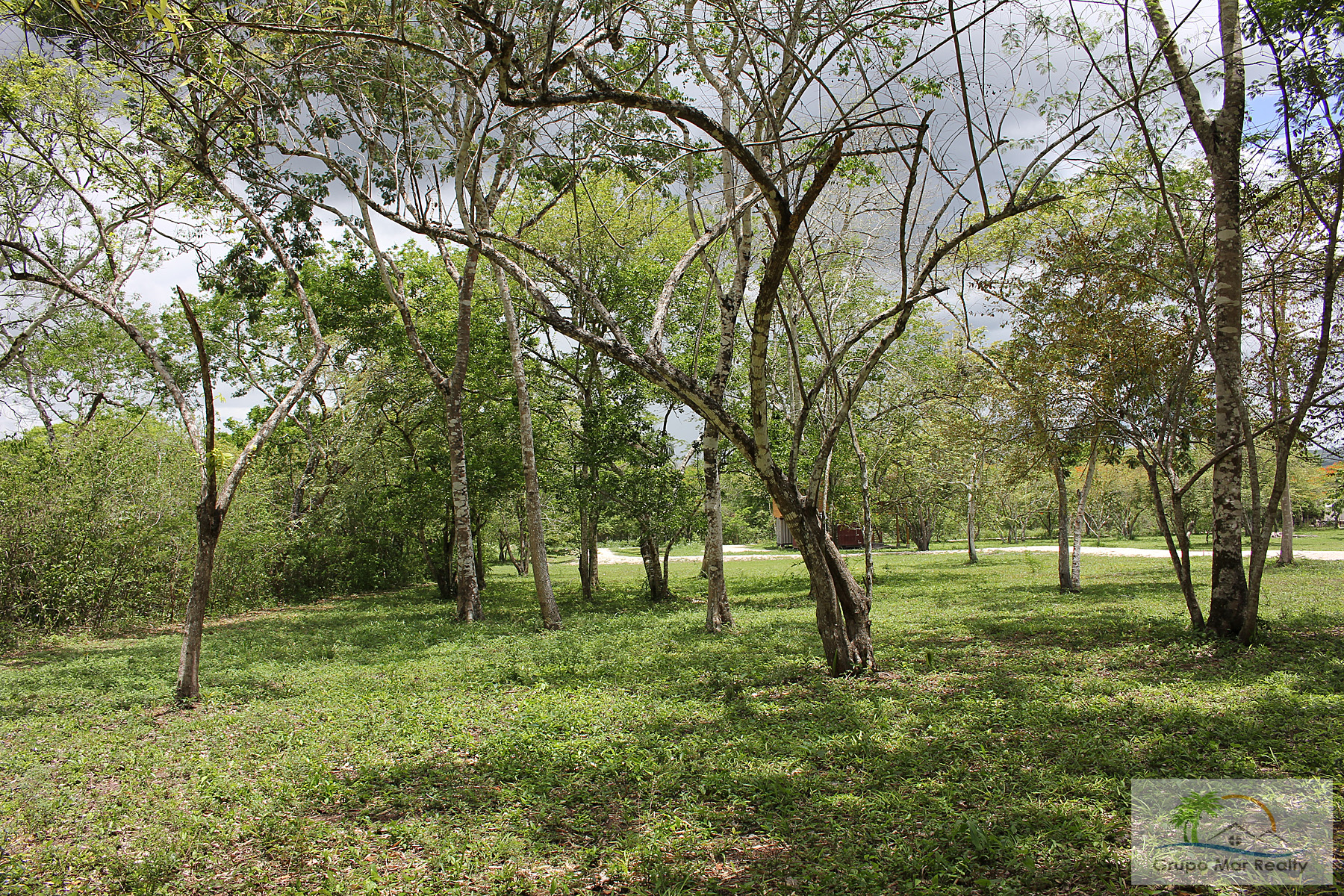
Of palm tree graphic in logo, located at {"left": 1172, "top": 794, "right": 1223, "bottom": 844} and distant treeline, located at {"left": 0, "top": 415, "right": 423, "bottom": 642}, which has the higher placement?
distant treeline, located at {"left": 0, "top": 415, "right": 423, "bottom": 642}

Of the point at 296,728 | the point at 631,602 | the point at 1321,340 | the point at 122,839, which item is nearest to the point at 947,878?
the point at 122,839

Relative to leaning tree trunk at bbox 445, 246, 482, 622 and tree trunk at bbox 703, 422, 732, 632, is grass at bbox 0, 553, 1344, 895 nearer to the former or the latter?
tree trunk at bbox 703, 422, 732, 632

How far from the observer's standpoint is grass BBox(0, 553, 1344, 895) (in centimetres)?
357

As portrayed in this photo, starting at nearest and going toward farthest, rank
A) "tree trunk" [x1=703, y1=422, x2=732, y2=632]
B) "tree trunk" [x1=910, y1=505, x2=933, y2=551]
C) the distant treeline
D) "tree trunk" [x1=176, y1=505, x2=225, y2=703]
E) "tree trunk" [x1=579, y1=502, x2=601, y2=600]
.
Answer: "tree trunk" [x1=176, y1=505, x2=225, y2=703] < "tree trunk" [x1=703, y1=422, x2=732, y2=632] < the distant treeline < "tree trunk" [x1=579, y1=502, x2=601, y2=600] < "tree trunk" [x1=910, y1=505, x2=933, y2=551]

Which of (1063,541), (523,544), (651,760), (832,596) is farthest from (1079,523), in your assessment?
(523,544)

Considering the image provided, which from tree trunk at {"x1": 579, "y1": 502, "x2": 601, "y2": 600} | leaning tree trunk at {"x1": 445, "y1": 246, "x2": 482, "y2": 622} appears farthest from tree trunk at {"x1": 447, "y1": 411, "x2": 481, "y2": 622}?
tree trunk at {"x1": 579, "y1": 502, "x2": 601, "y2": 600}

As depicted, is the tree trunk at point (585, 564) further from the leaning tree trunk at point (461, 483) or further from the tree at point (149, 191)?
the tree at point (149, 191)

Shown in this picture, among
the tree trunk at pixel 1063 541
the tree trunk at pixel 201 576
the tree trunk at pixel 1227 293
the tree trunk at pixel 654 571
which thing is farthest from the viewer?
the tree trunk at pixel 654 571

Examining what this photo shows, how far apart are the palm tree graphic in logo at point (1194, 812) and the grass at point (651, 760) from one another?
0.28 m

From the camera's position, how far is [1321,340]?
→ 649cm

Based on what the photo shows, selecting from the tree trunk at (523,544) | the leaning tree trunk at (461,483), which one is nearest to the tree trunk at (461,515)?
the leaning tree trunk at (461,483)

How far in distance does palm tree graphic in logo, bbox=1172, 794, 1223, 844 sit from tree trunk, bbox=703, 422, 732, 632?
7.70 meters

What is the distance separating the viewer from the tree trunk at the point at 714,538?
36.9ft

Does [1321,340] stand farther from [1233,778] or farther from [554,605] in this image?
[554,605]
